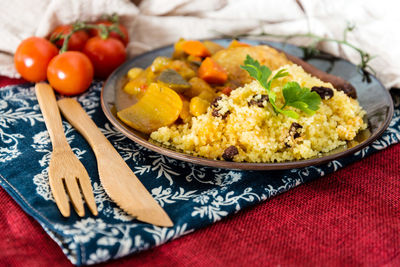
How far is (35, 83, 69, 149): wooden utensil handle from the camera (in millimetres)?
Result: 2213

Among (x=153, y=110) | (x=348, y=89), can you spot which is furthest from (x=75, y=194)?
(x=348, y=89)

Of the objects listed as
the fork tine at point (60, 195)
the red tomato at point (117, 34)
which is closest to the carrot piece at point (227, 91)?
the fork tine at point (60, 195)

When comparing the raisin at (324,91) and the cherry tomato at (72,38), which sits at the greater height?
the raisin at (324,91)

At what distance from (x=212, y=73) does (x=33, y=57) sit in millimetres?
1322

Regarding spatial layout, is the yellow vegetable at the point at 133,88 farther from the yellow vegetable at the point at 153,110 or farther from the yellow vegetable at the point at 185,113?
the yellow vegetable at the point at 185,113

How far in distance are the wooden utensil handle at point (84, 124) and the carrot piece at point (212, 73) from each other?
0.72m

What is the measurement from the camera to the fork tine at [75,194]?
66.8 inches

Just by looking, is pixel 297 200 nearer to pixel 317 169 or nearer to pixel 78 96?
pixel 317 169

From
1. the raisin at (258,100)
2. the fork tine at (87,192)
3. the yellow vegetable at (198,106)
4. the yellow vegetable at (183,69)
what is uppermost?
the raisin at (258,100)

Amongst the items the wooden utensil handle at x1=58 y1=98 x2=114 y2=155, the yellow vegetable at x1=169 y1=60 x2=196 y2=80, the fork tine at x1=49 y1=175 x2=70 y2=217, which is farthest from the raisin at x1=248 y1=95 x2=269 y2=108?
the fork tine at x1=49 y1=175 x2=70 y2=217

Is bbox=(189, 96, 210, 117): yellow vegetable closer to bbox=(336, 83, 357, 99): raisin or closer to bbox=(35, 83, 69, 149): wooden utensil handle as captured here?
bbox=(35, 83, 69, 149): wooden utensil handle

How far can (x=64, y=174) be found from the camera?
1.89m

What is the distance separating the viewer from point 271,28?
344 centimetres

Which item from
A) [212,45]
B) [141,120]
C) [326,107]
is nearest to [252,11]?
[212,45]
